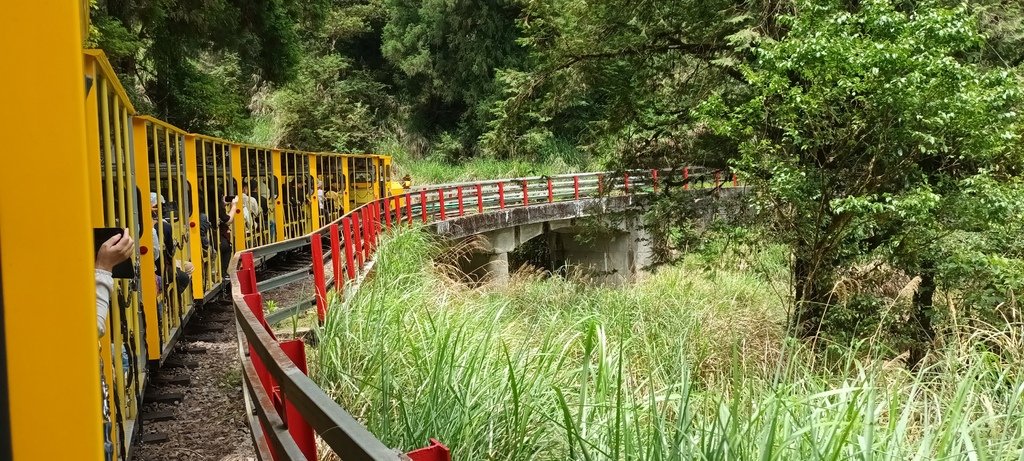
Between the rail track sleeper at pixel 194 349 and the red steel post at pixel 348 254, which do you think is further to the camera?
the rail track sleeper at pixel 194 349

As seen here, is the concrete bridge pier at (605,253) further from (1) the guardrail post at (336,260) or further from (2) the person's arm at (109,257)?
(2) the person's arm at (109,257)

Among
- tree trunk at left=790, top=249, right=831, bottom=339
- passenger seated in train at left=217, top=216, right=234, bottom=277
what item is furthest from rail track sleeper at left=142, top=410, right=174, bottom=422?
tree trunk at left=790, top=249, right=831, bottom=339

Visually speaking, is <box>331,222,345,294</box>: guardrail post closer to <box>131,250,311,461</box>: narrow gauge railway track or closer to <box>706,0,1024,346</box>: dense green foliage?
<box>131,250,311,461</box>: narrow gauge railway track

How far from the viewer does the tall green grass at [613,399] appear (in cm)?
322

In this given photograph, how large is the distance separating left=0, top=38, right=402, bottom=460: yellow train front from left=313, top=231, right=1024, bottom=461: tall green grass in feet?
4.28

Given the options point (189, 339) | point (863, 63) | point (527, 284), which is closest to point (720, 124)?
point (863, 63)

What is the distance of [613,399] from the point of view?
14.6ft

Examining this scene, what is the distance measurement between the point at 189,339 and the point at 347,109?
28189 millimetres

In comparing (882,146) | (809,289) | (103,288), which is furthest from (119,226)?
(809,289)

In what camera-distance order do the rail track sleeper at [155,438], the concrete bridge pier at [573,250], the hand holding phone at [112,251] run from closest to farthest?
the hand holding phone at [112,251] < the rail track sleeper at [155,438] < the concrete bridge pier at [573,250]

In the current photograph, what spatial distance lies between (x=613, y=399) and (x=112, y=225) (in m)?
2.66

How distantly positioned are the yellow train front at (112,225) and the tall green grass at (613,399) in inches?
51.4

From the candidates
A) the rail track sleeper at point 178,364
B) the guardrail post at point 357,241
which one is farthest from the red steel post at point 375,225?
the rail track sleeper at point 178,364

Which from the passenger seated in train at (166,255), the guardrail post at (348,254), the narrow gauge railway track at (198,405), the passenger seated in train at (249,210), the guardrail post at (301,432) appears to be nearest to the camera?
the guardrail post at (301,432)
